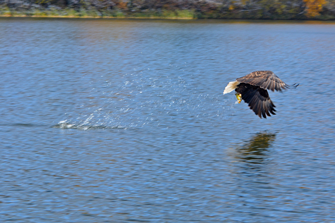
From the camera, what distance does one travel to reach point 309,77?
21438mm

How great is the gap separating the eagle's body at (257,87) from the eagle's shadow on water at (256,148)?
2.21 ft

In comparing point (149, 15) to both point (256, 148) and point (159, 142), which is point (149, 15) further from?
point (256, 148)

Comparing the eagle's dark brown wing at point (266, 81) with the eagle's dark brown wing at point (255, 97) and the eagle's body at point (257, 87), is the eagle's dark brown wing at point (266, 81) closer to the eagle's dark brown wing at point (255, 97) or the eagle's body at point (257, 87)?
the eagle's body at point (257, 87)

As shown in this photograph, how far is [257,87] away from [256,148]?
1439 millimetres

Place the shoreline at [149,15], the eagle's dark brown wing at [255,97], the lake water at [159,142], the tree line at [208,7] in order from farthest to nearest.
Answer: the tree line at [208,7], the shoreline at [149,15], the eagle's dark brown wing at [255,97], the lake water at [159,142]

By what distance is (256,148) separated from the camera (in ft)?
39.0

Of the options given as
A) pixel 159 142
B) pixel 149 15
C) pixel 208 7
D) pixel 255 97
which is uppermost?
pixel 255 97

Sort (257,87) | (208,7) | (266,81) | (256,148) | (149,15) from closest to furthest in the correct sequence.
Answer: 1. (266,81)
2. (256,148)
3. (257,87)
4. (149,15)
5. (208,7)

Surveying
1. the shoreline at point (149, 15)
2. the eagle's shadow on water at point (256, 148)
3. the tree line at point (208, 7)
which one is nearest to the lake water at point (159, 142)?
the eagle's shadow on water at point (256, 148)

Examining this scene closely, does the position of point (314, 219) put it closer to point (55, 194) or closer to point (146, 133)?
point (55, 194)

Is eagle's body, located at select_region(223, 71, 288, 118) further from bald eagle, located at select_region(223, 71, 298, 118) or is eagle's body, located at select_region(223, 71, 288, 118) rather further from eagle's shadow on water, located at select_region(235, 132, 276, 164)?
eagle's shadow on water, located at select_region(235, 132, 276, 164)

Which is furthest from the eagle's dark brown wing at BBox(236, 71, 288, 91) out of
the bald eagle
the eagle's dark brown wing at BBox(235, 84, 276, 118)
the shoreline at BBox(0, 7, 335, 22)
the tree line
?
the tree line

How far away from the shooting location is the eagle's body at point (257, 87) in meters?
11.5

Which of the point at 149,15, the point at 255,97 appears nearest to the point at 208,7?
the point at 149,15
